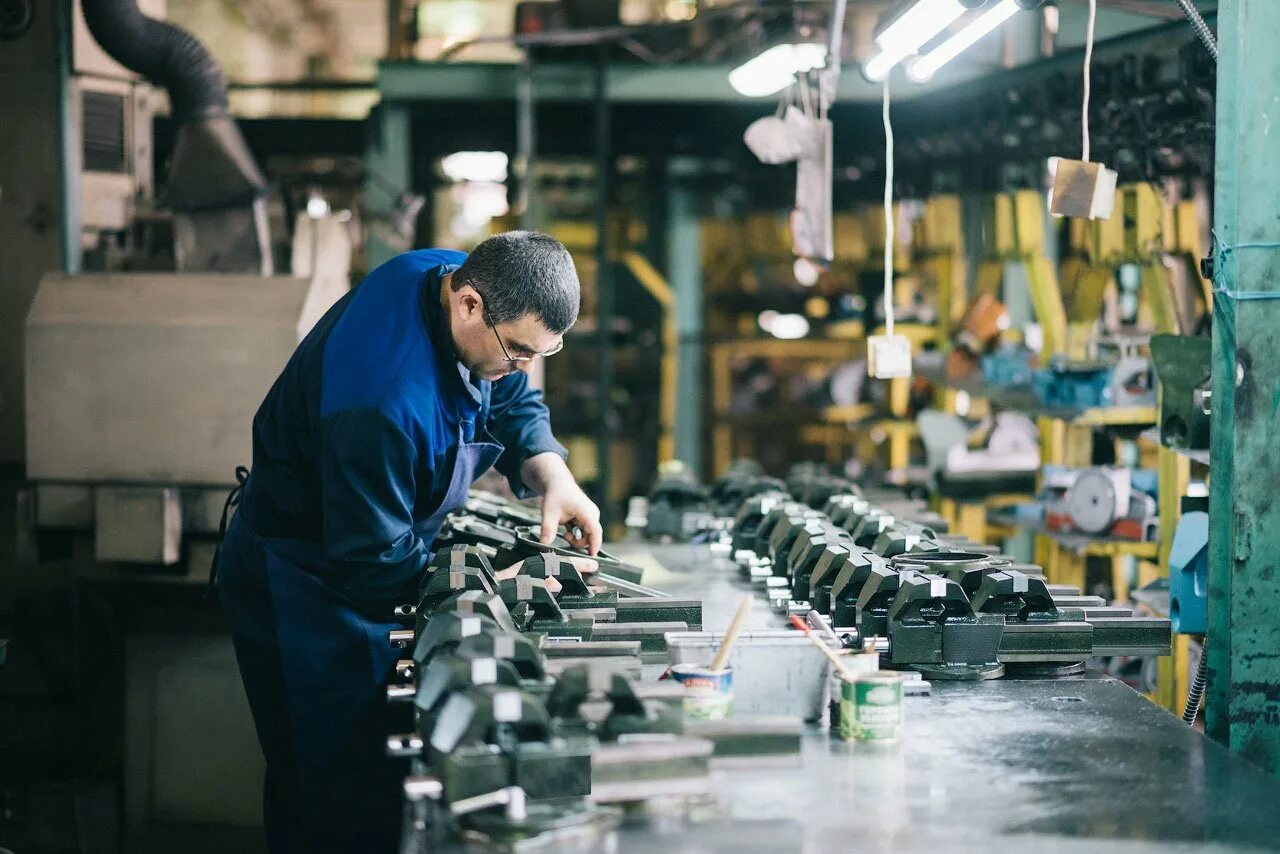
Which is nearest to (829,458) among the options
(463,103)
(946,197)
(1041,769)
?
(946,197)

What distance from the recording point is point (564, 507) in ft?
9.59

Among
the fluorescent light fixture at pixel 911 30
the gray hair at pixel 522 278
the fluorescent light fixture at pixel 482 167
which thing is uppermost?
the fluorescent light fixture at pixel 482 167

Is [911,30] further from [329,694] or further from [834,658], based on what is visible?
[329,694]

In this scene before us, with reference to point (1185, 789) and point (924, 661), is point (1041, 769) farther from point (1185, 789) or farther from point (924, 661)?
point (924, 661)

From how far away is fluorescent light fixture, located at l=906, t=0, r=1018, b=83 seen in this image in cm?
252

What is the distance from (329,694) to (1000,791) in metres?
1.30

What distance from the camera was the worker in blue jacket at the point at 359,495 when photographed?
241cm

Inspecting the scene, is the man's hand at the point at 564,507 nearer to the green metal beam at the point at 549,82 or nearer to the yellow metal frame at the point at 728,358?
the green metal beam at the point at 549,82

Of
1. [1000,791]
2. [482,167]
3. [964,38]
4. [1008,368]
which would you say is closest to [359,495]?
[1000,791]

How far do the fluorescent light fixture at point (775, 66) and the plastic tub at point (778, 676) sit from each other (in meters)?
2.57

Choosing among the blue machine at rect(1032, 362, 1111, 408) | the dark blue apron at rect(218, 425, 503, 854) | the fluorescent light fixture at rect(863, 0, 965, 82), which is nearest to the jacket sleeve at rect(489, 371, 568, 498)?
the dark blue apron at rect(218, 425, 503, 854)

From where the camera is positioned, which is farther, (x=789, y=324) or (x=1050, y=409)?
(x=789, y=324)

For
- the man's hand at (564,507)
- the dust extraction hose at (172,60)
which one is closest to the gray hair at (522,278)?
the man's hand at (564,507)

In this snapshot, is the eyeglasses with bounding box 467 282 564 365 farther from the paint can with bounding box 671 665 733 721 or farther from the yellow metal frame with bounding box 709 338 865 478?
the yellow metal frame with bounding box 709 338 865 478
